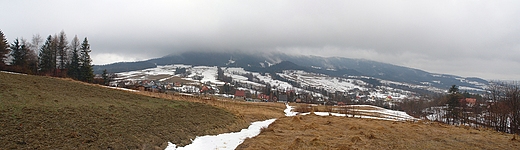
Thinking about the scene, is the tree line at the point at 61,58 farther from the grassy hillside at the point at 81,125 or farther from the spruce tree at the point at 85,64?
the grassy hillside at the point at 81,125

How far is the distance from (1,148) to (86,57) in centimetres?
5846

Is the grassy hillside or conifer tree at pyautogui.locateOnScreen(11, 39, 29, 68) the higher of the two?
conifer tree at pyautogui.locateOnScreen(11, 39, 29, 68)

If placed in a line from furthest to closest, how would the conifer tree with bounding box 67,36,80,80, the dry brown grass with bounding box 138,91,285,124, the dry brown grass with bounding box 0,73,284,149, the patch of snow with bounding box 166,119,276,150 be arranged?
the conifer tree with bounding box 67,36,80,80
the dry brown grass with bounding box 138,91,285,124
the patch of snow with bounding box 166,119,276,150
the dry brown grass with bounding box 0,73,284,149

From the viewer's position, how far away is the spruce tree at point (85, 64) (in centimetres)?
5356

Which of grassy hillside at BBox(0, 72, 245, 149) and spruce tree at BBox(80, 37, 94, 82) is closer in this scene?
grassy hillside at BBox(0, 72, 245, 149)

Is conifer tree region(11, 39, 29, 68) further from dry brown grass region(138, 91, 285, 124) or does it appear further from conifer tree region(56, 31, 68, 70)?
dry brown grass region(138, 91, 285, 124)

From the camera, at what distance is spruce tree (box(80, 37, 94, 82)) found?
53.6m

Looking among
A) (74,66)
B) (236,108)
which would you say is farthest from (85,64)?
(236,108)

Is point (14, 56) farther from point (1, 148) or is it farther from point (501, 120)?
point (501, 120)

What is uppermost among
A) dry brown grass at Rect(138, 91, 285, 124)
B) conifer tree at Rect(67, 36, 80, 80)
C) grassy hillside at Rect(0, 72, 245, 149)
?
conifer tree at Rect(67, 36, 80, 80)

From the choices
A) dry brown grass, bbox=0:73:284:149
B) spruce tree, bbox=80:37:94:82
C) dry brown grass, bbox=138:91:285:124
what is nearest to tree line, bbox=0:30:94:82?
spruce tree, bbox=80:37:94:82

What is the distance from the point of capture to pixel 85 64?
5462 cm

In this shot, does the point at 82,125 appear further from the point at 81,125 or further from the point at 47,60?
the point at 47,60

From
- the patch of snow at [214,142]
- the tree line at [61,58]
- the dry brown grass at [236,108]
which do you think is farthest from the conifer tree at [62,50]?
the patch of snow at [214,142]
